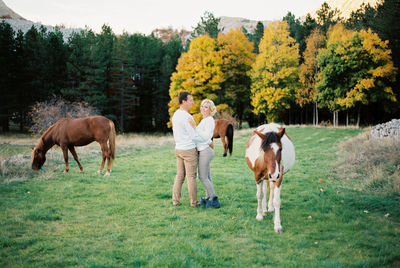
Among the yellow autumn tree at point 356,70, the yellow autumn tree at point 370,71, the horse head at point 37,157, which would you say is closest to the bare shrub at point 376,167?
the horse head at point 37,157

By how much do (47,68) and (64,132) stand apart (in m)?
30.4

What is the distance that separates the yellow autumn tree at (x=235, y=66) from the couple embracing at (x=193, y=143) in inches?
1035

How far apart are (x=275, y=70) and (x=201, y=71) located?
8.39 m

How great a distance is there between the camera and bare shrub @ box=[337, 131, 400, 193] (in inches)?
278

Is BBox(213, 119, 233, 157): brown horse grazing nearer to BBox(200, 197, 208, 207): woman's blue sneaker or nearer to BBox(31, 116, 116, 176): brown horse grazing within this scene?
BBox(31, 116, 116, 176): brown horse grazing

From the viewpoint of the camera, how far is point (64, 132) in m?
9.64

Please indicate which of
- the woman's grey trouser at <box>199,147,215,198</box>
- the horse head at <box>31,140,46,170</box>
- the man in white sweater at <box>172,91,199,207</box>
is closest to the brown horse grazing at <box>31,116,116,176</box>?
the horse head at <box>31,140,46,170</box>

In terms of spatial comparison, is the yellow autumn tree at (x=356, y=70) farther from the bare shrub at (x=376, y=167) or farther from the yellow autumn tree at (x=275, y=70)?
the bare shrub at (x=376, y=167)

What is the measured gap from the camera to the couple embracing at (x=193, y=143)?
5.59 m

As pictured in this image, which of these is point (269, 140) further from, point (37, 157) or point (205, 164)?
point (37, 157)

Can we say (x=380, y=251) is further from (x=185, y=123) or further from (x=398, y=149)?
(x=398, y=149)

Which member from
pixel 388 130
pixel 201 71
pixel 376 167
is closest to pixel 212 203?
pixel 376 167

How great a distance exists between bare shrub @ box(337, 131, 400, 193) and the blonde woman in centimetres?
429

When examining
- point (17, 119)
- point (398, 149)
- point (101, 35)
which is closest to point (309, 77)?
point (398, 149)
